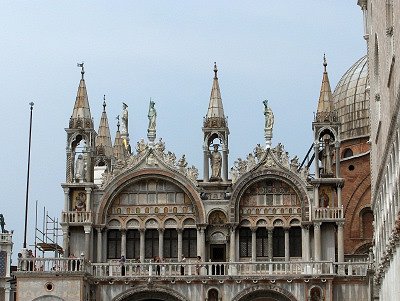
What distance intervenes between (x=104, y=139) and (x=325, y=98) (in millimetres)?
15353

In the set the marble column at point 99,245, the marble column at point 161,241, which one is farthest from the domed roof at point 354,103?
the marble column at point 99,245

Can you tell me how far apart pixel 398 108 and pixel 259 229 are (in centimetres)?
2656

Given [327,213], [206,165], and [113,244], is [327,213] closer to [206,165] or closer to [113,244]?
[206,165]

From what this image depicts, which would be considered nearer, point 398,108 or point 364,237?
point 398,108

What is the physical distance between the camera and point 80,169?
55.8 m

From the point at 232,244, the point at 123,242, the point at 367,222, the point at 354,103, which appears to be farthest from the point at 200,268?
the point at 354,103

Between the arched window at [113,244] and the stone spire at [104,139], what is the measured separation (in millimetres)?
10526

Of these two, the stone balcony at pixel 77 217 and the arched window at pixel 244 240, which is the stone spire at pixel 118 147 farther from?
the arched window at pixel 244 240

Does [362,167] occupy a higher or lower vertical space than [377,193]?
higher

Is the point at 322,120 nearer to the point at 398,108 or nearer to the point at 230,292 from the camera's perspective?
the point at 230,292

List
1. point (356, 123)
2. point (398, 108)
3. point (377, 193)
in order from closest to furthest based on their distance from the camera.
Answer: point (398, 108) < point (377, 193) < point (356, 123)

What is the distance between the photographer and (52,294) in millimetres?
51656

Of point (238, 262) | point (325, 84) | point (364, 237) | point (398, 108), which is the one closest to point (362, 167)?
point (364, 237)

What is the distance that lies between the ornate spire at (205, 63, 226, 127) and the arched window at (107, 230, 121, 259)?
Result: 691 cm
